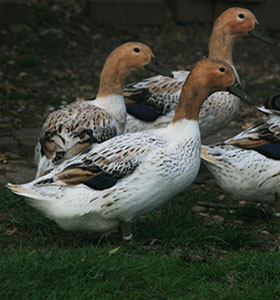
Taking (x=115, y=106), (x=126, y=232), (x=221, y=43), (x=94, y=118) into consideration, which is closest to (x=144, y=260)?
(x=126, y=232)

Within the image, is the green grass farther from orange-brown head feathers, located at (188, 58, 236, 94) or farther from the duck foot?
orange-brown head feathers, located at (188, 58, 236, 94)

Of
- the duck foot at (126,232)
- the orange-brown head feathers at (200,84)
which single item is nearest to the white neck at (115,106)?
the orange-brown head feathers at (200,84)

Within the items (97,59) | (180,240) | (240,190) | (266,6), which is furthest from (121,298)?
(266,6)

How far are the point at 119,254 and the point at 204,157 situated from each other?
4.76ft

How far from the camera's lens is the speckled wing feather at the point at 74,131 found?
5.30 m

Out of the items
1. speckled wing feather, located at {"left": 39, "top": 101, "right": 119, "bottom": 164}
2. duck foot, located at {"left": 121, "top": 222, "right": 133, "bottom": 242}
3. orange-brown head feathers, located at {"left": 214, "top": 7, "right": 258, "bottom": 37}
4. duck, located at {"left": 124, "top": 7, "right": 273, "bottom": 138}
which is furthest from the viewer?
orange-brown head feathers, located at {"left": 214, "top": 7, "right": 258, "bottom": 37}

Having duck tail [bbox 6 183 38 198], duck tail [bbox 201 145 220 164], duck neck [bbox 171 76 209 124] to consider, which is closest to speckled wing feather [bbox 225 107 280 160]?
duck tail [bbox 201 145 220 164]

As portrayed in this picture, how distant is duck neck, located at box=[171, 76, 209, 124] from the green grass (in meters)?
0.81

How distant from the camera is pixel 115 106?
603 cm

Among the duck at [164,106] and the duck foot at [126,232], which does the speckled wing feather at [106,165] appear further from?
the duck at [164,106]

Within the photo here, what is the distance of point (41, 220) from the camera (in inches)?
202

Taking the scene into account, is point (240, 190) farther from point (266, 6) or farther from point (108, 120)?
point (266, 6)

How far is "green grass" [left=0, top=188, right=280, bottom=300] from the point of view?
12.8 ft

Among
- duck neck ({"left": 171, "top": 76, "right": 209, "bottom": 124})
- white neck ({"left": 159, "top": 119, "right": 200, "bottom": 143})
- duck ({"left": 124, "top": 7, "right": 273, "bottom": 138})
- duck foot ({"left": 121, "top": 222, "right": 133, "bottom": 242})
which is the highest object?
duck neck ({"left": 171, "top": 76, "right": 209, "bottom": 124})
